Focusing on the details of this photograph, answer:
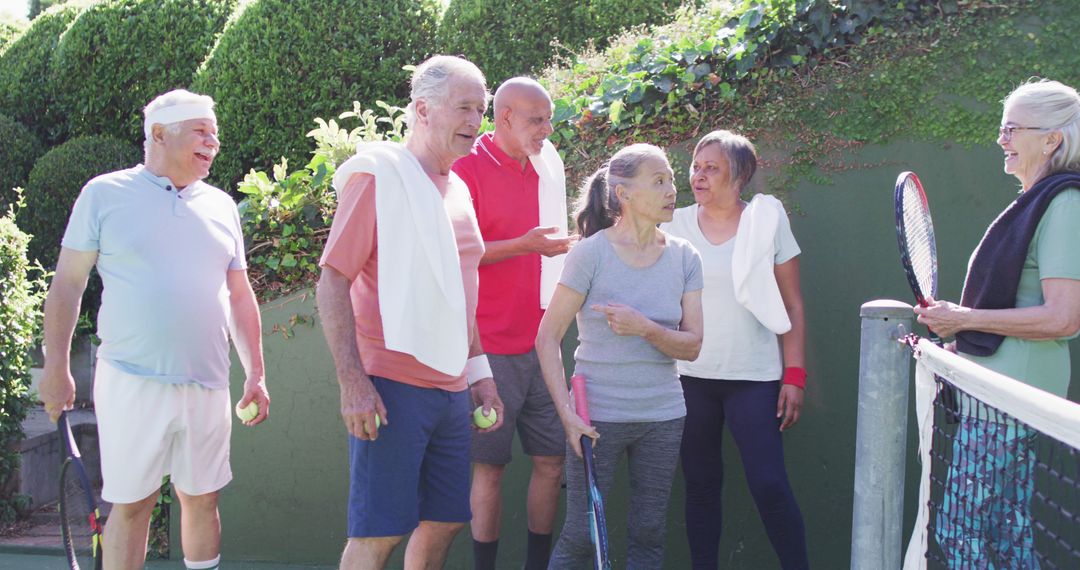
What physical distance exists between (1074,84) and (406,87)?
4.65m

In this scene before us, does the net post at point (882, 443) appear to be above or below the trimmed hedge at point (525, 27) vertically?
below

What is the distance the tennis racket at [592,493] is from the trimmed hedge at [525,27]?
4.46 meters

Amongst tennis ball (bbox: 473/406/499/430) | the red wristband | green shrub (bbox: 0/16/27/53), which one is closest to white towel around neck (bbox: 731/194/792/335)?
the red wristband

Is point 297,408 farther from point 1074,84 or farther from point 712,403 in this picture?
point 1074,84

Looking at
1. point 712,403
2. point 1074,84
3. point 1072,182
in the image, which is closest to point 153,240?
point 712,403

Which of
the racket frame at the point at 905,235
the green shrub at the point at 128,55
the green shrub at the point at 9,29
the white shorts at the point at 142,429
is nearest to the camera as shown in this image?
the racket frame at the point at 905,235

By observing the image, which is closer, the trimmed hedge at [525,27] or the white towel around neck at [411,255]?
the white towel around neck at [411,255]

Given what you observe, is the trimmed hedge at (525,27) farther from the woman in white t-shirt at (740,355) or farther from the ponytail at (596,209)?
the ponytail at (596,209)

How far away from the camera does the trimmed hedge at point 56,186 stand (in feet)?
26.3

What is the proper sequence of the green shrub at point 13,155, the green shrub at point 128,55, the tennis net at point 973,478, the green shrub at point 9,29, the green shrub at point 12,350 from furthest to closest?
the green shrub at point 9,29 → the green shrub at point 13,155 → the green shrub at point 128,55 → the green shrub at point 12,350 → the tennis net at point 973,478

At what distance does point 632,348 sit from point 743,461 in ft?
2.51

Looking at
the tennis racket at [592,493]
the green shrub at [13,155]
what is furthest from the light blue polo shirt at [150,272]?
the green shrub at [13,155]

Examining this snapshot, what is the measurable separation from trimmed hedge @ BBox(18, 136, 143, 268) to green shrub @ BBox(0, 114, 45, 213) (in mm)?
651

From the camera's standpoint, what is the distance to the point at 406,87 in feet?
25.3
